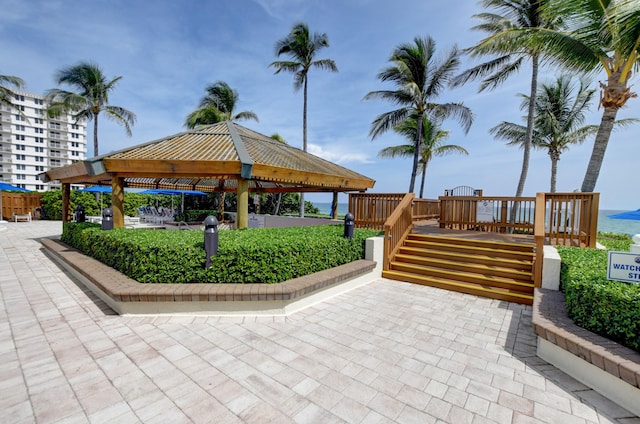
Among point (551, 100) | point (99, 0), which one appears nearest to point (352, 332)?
point (99, 0)

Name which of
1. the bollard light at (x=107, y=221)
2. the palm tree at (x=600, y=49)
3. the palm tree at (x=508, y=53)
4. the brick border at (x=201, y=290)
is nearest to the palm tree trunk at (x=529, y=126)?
the palm tree at (x=508, y=53)

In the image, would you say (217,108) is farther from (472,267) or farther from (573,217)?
(573,217)

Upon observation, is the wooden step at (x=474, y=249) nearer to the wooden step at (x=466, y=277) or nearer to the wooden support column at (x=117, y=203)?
the wooden step at (x=466, y=277)

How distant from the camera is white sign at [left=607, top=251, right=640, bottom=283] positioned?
3.32 m

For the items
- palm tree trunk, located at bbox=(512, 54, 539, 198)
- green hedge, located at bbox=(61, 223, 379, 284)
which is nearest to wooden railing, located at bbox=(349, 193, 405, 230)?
green hedge, located at bbox=(61, 223, 379, 284)

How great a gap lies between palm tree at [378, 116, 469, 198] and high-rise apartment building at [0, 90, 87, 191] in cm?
7085

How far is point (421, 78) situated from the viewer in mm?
14602

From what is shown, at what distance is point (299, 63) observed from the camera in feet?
55.9

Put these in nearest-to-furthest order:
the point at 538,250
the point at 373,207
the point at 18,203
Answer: the point at 538,250
the point at 373,207
the point at 18,203

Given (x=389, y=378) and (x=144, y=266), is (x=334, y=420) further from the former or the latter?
(x=144, y=266)

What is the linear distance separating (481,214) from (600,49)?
5.19 m

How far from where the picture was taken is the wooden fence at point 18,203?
62.5 ft

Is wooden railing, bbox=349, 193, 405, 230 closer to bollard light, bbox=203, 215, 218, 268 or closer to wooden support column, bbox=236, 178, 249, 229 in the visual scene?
wooden support column, bbox=236, 178, 249, 229

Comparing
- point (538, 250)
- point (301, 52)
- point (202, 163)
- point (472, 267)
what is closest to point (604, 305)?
point (538, 250)
